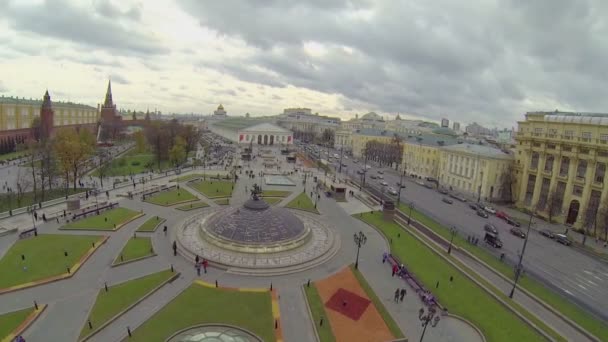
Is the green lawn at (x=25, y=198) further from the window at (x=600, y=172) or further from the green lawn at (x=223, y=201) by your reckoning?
the window at (x=600, y=172)

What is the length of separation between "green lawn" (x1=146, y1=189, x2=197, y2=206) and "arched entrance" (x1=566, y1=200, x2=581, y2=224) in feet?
186

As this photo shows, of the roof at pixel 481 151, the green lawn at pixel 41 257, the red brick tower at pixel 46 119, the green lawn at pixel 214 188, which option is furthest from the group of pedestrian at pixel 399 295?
the red brick tower at pixel 46 119

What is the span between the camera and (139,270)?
26.5m

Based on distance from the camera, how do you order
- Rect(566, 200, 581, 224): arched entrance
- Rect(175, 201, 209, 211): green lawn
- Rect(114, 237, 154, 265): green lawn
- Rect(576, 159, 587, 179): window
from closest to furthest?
Rect(114, 237, 154, 265): green lawn
Rect(175, 201, 209, 211): green lawn
Rect(576, 159, 587, 179): window
Rect(566, 200, 581, 224): arched entrance

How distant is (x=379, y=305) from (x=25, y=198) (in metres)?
49.1

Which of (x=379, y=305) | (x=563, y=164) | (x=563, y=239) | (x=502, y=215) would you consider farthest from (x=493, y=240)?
(x=563, y=164)

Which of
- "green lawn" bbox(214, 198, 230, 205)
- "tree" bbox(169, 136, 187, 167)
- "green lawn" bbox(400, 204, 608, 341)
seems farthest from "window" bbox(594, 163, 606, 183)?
"tree" bbox(169, 136, 187, 167)

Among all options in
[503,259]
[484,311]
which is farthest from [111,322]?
[503,259]

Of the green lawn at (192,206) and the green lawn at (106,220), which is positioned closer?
the green lawn at (106,220)

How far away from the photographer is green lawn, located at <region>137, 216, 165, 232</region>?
35062 millimetres

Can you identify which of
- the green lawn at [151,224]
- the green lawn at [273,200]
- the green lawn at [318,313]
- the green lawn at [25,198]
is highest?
the green lawn at [273,200]

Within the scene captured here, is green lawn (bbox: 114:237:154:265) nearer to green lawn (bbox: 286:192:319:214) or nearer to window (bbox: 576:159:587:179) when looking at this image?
green lawn (bbox: 286:192:319:214)

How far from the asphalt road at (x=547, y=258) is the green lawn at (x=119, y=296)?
3289cm

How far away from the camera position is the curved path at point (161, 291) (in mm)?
19891
